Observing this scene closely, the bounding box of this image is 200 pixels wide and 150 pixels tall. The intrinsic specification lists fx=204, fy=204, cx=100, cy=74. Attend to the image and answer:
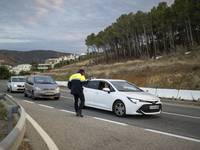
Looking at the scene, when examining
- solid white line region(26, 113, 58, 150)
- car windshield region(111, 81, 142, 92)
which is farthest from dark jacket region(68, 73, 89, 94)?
solid white line region(26, 113, 58, 150)

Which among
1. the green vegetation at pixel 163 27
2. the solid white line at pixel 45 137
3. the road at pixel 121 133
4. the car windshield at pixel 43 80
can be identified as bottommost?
the road at pixel 121 133

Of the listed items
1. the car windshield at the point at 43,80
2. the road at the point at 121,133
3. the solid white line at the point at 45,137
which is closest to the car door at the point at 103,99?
the road at the point at 121,133

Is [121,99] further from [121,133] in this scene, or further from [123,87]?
[121,133]

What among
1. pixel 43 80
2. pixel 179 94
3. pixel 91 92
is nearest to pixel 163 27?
pixel 179 94

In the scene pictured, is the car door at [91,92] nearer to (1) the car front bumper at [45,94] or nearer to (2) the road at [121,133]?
(2) the road at [121,133]

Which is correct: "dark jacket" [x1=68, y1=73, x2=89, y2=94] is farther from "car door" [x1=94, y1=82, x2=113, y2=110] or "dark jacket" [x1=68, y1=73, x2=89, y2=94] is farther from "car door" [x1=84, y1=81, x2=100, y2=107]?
"car door" [x1=84, y1=81, x2=100, y2=107]

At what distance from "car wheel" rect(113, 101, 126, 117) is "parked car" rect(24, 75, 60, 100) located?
6573mm

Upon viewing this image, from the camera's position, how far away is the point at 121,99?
26.5 ft

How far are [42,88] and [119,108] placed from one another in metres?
7.24

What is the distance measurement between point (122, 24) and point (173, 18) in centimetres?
1729

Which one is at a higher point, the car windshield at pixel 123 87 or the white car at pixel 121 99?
the car windshield at pixel 123 87

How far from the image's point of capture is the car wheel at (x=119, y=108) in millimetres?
8055

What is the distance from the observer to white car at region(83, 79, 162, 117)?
25.2 feet

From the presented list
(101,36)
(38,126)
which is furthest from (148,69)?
(101,36)
